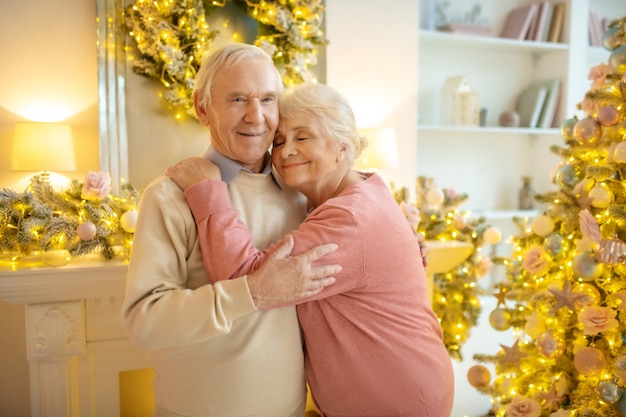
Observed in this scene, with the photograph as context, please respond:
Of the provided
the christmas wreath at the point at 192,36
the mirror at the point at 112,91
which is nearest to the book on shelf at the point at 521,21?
the christmas wreath at the point at 192,36

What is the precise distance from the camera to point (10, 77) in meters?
2.62

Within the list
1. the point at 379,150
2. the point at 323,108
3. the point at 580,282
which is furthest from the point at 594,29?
the point at 323,108

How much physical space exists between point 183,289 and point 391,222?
1.87 ft

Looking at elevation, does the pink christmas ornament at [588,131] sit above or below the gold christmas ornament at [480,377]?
above

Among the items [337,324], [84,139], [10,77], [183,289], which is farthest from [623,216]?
[10,77]

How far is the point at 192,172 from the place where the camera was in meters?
1.41

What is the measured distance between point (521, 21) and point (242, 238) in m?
3.23

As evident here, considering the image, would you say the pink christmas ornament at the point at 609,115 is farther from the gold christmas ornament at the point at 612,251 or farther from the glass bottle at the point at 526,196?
the glass bottle at the point at 526,196

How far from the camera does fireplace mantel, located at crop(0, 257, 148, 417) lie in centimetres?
202

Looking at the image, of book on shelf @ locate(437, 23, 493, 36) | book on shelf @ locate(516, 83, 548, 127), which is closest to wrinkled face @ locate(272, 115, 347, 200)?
book on shelf @ locate(437, 23, 493, 36)

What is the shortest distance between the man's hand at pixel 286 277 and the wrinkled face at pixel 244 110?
34 cm

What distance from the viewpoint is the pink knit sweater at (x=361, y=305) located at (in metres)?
1.33

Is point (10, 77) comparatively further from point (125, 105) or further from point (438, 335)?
point (438, 335)

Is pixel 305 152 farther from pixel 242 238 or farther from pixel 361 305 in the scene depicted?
pixel 361 305
